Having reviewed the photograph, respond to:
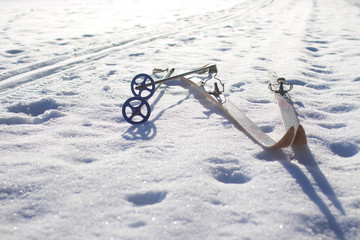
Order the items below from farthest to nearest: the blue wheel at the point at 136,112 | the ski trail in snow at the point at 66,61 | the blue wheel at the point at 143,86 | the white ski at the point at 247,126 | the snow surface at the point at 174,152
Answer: the ski trail in snow at the point at 66,61 → the blue wheel at the point at 143,86 → the blue wheel at the point at 136,112 → the white ski at the point at 247,126 → the snow surface at the point at 174,152

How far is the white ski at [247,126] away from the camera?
1.87 m

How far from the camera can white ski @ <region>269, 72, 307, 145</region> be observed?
75.3 inches

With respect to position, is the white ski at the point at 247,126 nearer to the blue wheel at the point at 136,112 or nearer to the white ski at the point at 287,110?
the white ski at the point at 287,110

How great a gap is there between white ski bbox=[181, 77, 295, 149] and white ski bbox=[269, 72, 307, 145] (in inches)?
2.2

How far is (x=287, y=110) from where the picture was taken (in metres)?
2.45

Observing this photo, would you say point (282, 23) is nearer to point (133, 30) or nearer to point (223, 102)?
point (133, 30)

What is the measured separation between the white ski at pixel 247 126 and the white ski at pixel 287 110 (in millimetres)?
55

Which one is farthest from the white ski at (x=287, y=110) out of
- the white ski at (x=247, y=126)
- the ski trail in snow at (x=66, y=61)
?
the ski trail in snow at (x=66, y=61)

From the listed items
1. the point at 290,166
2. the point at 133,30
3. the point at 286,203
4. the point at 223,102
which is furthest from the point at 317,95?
the point at 133,30

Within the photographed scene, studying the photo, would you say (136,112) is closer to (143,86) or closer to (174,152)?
(143,86)

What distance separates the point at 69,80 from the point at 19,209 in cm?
217

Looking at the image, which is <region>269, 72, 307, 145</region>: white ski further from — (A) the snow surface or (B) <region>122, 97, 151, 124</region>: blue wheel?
(B) <region>122, 97, 151, 124</region>: blue wheel

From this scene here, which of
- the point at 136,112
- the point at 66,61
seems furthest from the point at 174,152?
the point at 66,61

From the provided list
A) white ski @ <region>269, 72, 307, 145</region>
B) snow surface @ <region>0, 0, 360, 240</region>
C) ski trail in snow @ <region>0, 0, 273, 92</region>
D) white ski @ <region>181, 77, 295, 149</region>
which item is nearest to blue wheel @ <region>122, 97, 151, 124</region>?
snow surface @ <region>0, 0, 360, 240</region>
